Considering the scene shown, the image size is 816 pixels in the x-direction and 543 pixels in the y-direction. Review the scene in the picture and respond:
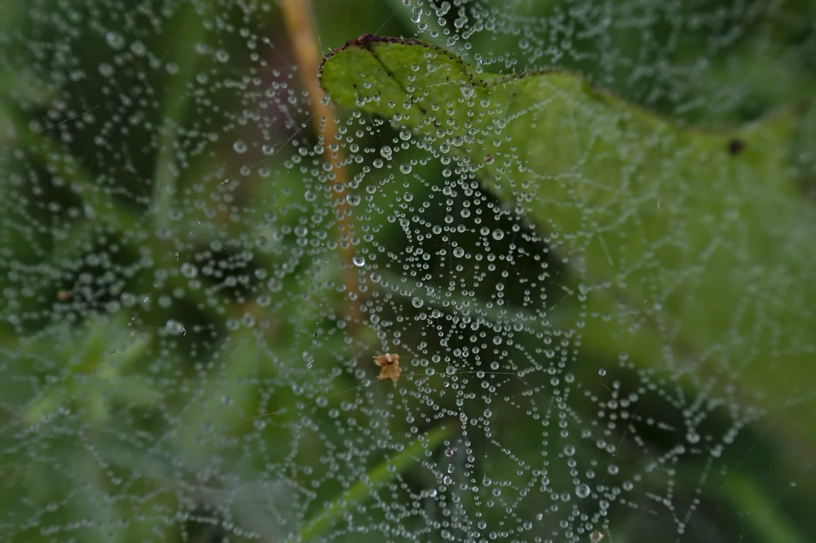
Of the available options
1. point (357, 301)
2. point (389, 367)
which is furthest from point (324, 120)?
point (389, 367)

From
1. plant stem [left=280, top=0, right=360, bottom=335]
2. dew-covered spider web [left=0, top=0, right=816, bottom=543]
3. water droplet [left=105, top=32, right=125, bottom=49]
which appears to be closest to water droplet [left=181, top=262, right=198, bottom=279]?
dew-covered spider web [left=0, top=0, right=816, bottom=543]

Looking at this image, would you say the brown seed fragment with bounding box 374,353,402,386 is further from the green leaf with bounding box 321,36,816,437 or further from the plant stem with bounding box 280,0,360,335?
the green leaf with bounding box 321,36,816,437

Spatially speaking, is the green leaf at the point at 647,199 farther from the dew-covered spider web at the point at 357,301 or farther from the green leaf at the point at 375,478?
the green leaf at the point at 375,478

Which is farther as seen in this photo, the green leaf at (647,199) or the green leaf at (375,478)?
the green leaf at (375,478)

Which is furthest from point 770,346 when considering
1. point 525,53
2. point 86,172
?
point 86,172

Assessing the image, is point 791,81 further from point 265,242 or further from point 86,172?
point 86,172

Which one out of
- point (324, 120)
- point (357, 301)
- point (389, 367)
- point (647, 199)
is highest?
point (324, 120)

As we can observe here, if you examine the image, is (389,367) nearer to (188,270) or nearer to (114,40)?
(188,270)

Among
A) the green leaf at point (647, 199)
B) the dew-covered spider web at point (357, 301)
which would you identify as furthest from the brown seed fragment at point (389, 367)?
Answer: the green leaf at point (647, 199)
